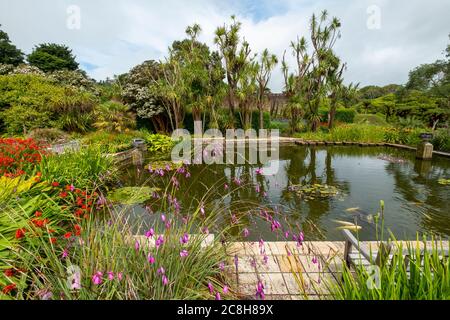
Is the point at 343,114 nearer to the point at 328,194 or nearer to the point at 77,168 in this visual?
the point at 328,194

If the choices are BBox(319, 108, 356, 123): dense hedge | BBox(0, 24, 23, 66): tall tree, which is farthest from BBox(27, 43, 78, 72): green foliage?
BBox(319, 108, 356, 123): dense hedge

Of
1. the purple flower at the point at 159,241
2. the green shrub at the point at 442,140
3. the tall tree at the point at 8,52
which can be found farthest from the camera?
the tall tree at the point at 8,52

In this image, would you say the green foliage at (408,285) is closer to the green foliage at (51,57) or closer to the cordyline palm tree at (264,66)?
the cordyline palm tree at (264,66)

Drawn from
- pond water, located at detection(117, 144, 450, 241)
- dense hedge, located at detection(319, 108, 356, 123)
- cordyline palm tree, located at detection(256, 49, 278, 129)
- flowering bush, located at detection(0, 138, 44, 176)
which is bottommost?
pond water, located at detection(117, 144, 450, 241)

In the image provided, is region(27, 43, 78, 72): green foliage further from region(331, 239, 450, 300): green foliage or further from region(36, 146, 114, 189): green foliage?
region(331, 239, 450, 300): green foliage

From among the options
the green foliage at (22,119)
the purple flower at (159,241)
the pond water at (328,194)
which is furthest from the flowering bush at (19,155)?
the green foliage at (22,119)

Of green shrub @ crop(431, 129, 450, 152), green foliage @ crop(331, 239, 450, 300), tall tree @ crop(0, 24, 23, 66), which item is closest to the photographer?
green foliage @ crop(331, 239, 450, 300)

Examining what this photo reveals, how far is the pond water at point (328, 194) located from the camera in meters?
3.41

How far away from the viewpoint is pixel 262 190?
16.8 ft

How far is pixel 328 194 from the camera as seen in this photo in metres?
4.80

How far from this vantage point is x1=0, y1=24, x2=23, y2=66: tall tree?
78.3 feet

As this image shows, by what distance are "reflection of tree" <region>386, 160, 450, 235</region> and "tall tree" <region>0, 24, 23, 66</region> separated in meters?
35.1

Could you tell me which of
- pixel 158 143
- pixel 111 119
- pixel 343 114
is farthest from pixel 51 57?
pixel 343 114
